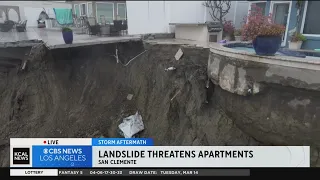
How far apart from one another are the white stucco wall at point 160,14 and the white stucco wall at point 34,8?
4146 millimetres

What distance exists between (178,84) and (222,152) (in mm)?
2358

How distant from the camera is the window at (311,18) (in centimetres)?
690

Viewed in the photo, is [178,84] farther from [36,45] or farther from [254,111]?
[36,45]

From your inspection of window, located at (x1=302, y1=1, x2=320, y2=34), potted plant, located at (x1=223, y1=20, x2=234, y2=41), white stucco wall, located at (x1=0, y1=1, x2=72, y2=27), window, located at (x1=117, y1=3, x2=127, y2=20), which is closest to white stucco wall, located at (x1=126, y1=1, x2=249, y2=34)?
window, located at (x1=117, y1=3, x2=127, y2=20)

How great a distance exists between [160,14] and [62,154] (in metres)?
6.87

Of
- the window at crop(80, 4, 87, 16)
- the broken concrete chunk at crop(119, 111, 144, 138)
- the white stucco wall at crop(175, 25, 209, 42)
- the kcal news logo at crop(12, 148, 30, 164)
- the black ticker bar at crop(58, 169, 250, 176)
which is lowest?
the broken concrete chunk at crop(119, 111, 144, 138)

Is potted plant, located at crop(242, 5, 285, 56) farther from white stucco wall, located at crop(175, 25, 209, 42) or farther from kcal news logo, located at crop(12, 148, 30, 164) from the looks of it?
kcal news logo, located at crop(12, 148, 30, 164)

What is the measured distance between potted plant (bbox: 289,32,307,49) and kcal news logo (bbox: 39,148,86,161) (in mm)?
6785

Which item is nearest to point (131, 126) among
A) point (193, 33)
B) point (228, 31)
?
point (193, 33)

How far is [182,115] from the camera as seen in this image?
614 centimetres

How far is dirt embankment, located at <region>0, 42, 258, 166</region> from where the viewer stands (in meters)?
6.08

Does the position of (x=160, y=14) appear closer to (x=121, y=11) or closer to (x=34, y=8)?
(x=121, y=11)

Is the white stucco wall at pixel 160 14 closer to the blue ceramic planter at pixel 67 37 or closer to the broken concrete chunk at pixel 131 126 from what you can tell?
the blue ceramic planter at pixel 67 37

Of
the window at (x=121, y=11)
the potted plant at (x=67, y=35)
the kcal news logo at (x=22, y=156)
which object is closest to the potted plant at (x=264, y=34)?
the kcal news logo at (x=22, y=156)
